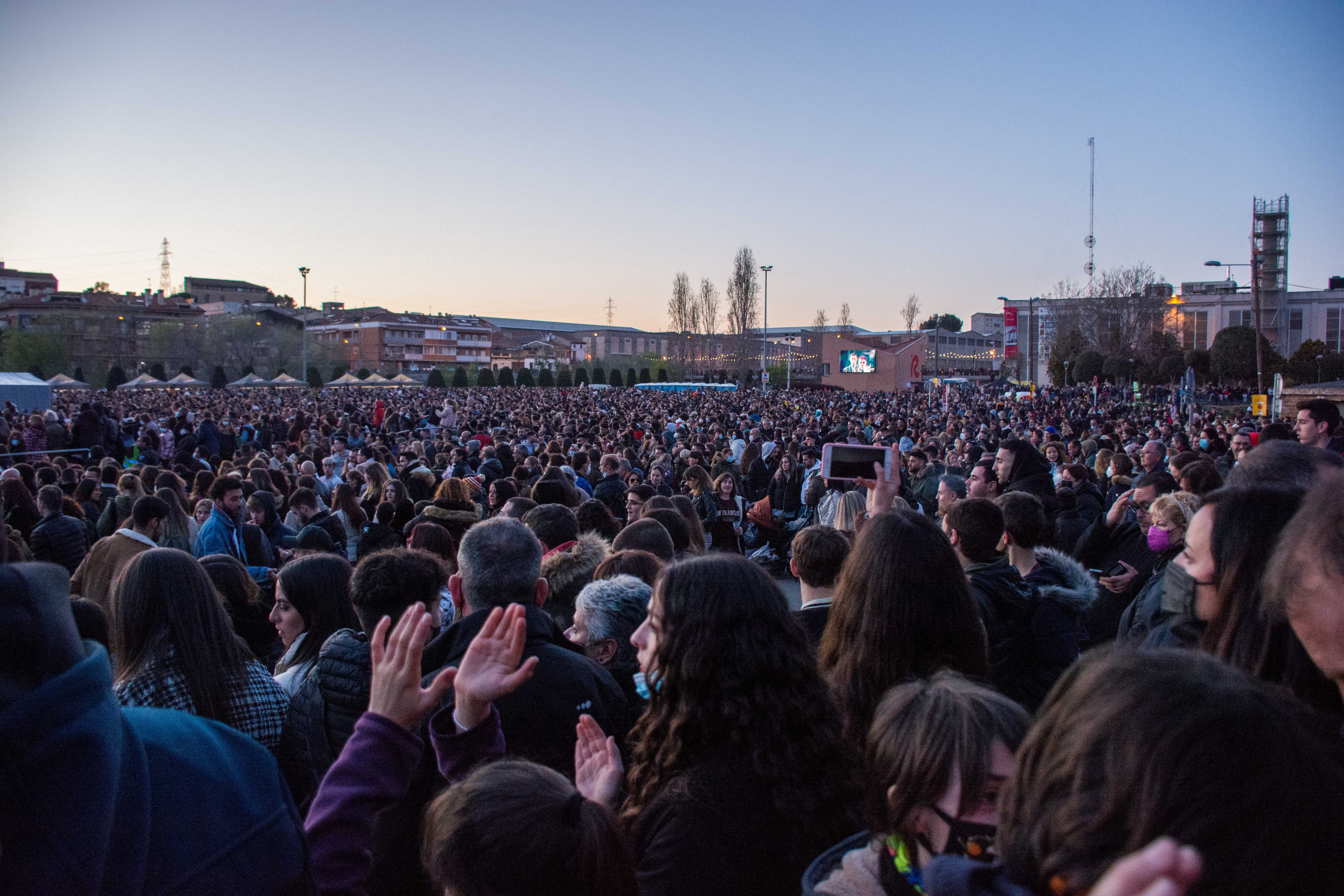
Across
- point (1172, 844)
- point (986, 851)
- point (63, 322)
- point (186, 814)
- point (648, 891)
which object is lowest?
point (648, 891)

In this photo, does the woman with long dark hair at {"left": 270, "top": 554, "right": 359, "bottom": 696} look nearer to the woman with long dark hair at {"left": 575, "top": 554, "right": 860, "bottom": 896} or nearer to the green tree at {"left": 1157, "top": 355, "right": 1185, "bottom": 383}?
the woman with long dark hair at {"left": 575, "top": 554, "right": 860, "bottom": 896}

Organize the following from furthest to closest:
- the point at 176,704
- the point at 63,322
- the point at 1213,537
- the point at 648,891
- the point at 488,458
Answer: the point at 63,322
the point at 488,458
the point at 176,704
the point at 1213,537
the point at 648,891

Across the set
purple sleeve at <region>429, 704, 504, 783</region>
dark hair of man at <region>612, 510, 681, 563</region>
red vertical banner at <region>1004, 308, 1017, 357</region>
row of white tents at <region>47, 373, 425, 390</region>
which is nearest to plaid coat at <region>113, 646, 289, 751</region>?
purple sleeve at <region>429, 704, 504, 783</region>

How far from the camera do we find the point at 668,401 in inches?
1624

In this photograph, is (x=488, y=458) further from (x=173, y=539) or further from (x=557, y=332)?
(x=557, y=332)

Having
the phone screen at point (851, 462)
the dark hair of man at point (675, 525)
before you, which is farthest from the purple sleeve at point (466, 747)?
the dark hair of man at point (675, 525)

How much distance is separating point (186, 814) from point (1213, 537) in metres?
2.33

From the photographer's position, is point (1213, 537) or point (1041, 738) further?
point (1213, 537)

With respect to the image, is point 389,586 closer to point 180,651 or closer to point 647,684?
point 180,651

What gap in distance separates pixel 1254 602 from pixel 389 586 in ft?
8.81

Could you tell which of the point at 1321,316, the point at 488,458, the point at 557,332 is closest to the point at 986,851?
the point at 488,458

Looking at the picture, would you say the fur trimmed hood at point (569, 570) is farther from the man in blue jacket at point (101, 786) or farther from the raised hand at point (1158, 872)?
the raised hand at point (1158, 872)

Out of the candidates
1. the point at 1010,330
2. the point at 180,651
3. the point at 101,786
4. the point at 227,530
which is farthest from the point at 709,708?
the point at 1010,330

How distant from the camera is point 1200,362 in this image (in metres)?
50.4
